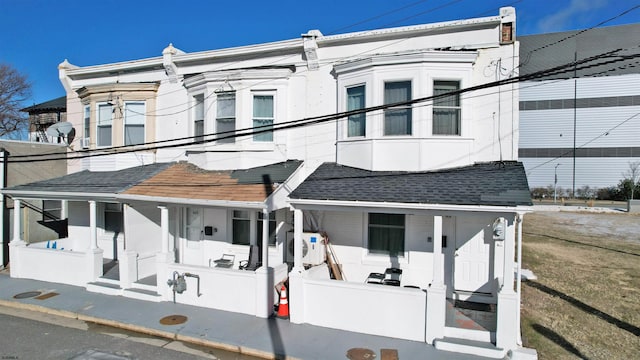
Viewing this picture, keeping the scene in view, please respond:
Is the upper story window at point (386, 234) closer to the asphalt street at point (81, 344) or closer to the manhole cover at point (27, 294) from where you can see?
the asphalt street at point (81, 344)

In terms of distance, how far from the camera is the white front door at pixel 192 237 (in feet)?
40.8

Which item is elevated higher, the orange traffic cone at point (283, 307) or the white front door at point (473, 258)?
the white front door at point (473, 258)

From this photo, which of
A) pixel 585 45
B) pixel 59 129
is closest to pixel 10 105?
pixel 59 129

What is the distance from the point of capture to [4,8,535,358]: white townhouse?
804 centimetres

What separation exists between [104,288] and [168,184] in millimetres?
3250

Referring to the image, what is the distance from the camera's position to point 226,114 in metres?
11.6

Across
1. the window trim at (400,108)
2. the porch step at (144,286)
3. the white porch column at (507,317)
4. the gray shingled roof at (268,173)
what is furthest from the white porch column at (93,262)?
the white porch column at (507,317)

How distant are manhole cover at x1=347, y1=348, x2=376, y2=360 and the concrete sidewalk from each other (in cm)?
9

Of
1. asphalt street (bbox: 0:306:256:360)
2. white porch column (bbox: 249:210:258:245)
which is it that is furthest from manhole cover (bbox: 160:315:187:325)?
white porch column (bbox: 249:210:258:245)

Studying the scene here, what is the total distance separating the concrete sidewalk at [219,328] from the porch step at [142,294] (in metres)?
0.15

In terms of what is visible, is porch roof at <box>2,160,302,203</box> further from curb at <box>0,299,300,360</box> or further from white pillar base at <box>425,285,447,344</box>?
white pillar base at <box>425,285,447,344</box>

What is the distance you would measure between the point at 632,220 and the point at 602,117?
21.8 meters

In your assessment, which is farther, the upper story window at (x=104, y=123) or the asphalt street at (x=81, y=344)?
the upper story window at (x=104, y=123)

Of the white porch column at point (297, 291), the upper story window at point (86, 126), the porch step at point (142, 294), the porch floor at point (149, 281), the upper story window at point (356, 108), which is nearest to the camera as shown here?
the white porch column at point (297, 291)
